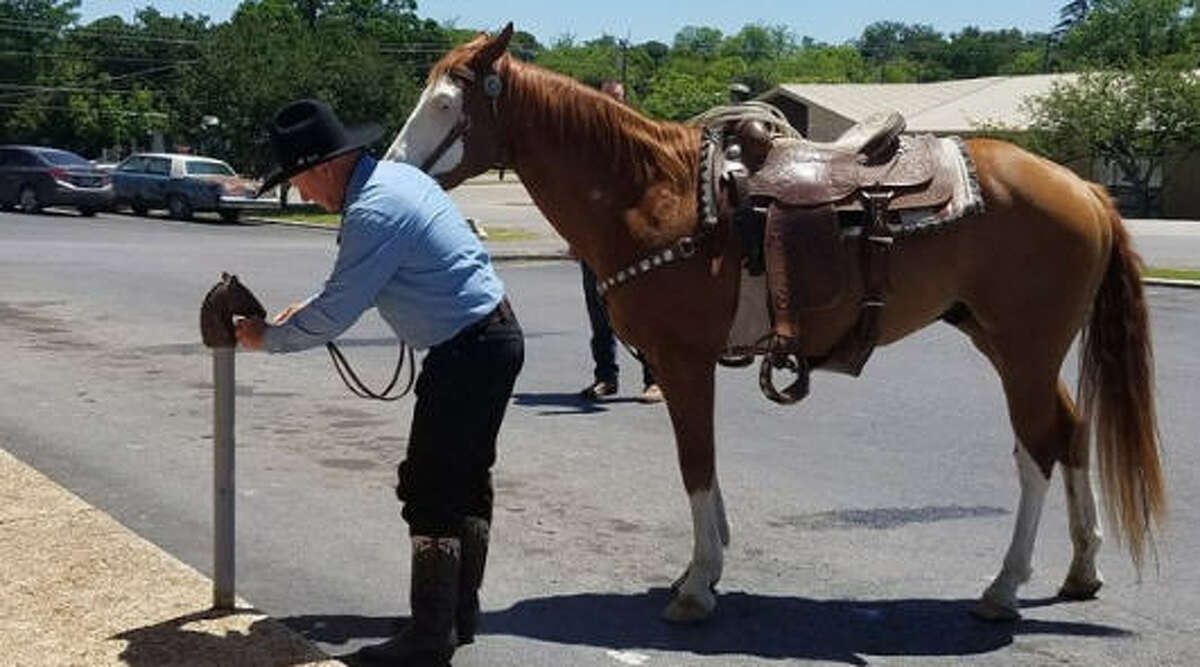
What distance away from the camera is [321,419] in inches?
371

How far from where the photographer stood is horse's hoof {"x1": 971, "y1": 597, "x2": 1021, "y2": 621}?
210 inches

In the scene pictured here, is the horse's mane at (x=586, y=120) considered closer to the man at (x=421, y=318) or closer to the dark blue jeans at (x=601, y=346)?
the man at (x=421, y=318)

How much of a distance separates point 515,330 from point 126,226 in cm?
2965

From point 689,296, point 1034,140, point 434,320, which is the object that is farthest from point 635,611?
point 1034,140

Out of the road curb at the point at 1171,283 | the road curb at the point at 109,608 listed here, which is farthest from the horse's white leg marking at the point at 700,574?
the road curb at the point at 1171,283

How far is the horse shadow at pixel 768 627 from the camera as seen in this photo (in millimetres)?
5078

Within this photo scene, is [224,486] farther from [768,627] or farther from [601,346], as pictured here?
[601,346]

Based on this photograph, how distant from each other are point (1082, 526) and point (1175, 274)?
17.0 metres

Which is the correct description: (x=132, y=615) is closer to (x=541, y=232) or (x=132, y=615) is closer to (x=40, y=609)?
(x=40, y=609)

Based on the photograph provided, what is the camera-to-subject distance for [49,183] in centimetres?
3709

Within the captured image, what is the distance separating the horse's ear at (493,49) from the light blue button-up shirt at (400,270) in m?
0.67

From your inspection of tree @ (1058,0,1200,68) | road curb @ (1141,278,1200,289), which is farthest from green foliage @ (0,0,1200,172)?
road curb @ (1141,278,1200,289)

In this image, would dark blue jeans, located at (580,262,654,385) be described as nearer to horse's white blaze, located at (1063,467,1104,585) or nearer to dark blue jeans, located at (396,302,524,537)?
horse's white blaze, located at (1063,467,1104,585)

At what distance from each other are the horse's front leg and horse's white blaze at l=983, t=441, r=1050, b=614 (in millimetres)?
1029
